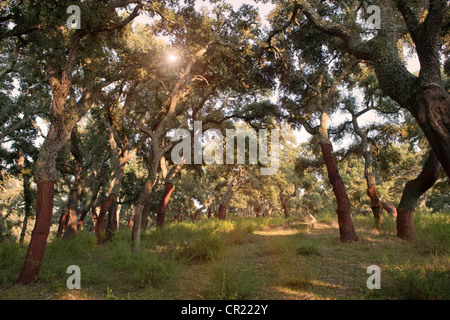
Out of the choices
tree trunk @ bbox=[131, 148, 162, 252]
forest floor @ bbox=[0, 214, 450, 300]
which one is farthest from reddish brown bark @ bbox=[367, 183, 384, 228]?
tree trunk @ bbox=[131, 148, 162, 252]

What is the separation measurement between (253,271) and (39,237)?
5.71m

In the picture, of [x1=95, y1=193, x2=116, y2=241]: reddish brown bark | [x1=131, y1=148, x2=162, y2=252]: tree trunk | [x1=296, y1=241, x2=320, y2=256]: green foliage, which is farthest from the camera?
Answer: [x1=95, y1=193, x2=116, y2=241]: reddish brown bark

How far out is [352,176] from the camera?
3108 cm

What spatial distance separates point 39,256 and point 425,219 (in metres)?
15.2

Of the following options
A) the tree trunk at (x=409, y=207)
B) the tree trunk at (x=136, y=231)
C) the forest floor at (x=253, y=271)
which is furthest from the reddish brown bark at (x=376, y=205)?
the tree trunk at (x=136, y=231)

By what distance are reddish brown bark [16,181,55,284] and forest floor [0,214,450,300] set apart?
0.91ft

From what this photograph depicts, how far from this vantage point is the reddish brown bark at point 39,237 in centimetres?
616

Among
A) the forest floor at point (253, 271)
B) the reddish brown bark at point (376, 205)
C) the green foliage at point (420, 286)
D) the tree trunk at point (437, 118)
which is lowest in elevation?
the forest floor at point (253, 271)

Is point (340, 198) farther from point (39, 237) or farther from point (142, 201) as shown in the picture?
point (39, 237)

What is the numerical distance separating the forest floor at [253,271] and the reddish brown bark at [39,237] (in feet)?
0.91

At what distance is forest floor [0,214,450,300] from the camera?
4.89m

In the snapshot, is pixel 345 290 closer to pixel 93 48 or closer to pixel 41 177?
pixel 41 177

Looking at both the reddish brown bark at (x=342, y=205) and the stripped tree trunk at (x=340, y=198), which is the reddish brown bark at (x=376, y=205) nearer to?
the stripped tree trunk at (x=340, y=198)

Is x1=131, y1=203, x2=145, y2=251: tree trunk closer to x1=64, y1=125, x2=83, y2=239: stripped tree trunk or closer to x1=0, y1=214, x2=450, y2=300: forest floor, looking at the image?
x1=0, y1=214, x2=450, y2=300: forest floor
